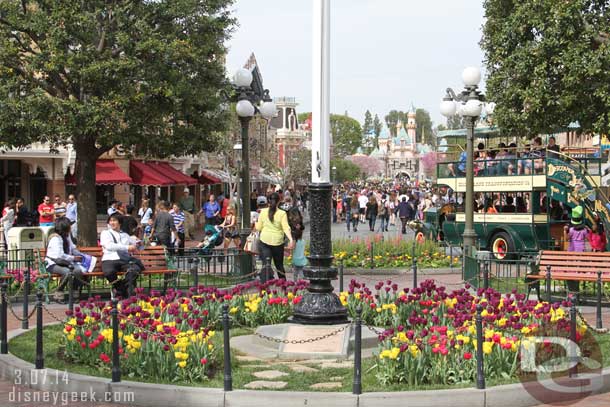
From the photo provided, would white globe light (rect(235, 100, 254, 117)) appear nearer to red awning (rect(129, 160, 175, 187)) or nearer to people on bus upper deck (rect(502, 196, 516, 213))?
people on bus upper deck (rect(502, 196, 516, 213))

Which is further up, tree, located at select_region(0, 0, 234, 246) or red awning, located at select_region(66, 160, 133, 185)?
tree, located at select_region(0, 0, 234, 246)

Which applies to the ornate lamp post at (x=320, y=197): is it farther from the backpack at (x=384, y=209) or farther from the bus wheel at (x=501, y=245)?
the backpack at (x=384, y=209)

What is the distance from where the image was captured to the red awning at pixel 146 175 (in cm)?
3400

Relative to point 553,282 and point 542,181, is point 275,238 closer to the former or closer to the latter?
point 553,282

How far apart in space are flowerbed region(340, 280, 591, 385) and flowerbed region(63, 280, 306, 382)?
1.81 metres

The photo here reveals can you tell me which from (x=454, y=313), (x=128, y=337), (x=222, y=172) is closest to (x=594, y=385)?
(x=454, y=313)

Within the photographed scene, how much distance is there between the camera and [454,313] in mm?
10320

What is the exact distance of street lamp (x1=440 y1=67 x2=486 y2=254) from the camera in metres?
20.5

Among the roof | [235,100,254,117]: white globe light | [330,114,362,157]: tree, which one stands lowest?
[235,100,254,117]: white globe light

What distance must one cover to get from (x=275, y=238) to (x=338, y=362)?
558 cm

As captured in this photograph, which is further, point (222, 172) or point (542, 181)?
point (222, 172)

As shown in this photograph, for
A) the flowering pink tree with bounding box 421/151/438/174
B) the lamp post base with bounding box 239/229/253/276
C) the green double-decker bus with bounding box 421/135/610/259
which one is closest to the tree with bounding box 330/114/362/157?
the flowering pink tree with bounding box 421/151/438/174

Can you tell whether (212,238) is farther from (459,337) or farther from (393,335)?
(459,337)

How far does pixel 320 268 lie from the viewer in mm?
10641
